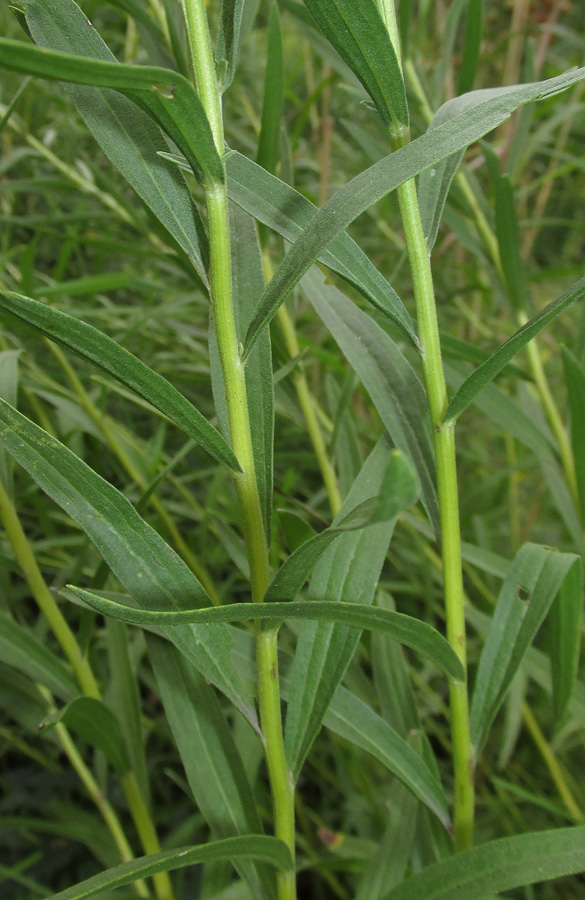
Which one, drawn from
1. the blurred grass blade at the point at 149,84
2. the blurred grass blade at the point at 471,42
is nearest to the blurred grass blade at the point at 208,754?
the blurred grass blade at the point at 149,84

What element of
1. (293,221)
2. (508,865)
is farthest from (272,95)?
(508,865)

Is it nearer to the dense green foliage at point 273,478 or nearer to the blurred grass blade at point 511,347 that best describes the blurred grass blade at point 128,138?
the dense green foliage at point 273,478

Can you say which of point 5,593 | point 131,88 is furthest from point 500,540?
point 131,88

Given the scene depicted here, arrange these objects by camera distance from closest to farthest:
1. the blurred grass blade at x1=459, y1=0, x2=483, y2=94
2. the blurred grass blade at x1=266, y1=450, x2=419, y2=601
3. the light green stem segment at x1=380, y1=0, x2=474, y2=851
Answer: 1. the blurred grass blade at x1=266, y1=450, x2=419, y2=601
2. the light green stem segment at x1=380, y1=0, x2=474, y2=851
3. the blurred grass blade at x1=459, y1=0, x2=483, y2=94

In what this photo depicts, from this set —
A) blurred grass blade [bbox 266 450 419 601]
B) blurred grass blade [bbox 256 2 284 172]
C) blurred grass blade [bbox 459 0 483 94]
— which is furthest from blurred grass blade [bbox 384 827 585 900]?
blurred grass blade [bbox 459 0 483 94]

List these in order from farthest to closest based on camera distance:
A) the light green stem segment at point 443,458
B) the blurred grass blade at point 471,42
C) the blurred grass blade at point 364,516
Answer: the blurred grass blade at point 471,42 → the light green stem segment at point 443,458 → the blurred grass blade at point 364,516

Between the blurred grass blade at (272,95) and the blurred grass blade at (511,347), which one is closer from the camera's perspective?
the blurred grass blade at (511,347)

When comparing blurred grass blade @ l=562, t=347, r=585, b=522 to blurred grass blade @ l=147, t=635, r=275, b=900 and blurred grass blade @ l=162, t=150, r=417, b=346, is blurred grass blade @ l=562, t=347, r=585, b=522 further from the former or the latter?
blurred grass blade @ l=147, t=635, r=275, b=900

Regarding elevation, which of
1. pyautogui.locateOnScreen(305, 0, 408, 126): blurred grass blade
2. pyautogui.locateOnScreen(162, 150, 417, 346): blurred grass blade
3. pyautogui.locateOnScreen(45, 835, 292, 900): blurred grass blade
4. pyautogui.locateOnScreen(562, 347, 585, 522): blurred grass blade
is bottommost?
pyautogui.locateOnScreen(45, 835, 292, 900): blurred grass blade
